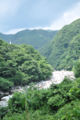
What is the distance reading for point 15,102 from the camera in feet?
30.0

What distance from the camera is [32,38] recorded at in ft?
560

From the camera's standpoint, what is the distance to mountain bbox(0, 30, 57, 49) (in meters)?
160

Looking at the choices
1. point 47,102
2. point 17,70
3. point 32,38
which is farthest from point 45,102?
point 32,38

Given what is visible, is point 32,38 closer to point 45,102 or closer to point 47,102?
point 45,102

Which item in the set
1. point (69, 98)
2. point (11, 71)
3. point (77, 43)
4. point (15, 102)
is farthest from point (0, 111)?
point (77, 43)

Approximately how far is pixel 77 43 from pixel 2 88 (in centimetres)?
4850

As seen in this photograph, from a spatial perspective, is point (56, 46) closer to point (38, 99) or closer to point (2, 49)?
point (2, 49)

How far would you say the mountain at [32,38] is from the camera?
159700 mm

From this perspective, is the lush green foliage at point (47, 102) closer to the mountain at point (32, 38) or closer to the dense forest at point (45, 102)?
the dense forest at point (45, 102)

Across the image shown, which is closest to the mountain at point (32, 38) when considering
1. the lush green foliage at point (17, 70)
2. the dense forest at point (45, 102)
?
the lush green foliage at point (17, 70)

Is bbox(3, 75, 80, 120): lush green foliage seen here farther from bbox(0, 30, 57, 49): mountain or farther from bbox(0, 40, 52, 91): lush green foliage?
bbox(0, 30, 57, 49): mountain

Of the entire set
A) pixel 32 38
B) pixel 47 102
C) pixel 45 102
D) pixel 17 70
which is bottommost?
pixel 47 102

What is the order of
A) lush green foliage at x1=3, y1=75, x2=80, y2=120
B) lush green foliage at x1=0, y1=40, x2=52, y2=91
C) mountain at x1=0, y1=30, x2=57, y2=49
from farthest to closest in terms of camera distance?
mountain at x1=0, y1=30, x2=57, y2=49 < lush green foliage at x1=0, y1=40, x2=52, y2=91 < lush green foliage at x1=3, y1=75, x2=80, y2=120

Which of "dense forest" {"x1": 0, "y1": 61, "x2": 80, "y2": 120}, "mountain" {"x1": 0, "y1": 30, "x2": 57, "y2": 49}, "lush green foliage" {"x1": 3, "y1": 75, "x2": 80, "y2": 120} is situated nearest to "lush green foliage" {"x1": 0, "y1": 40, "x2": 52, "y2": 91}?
"dense forest" {"x1": 0, "y1": 61, "x2": 80, "y2": 120}
